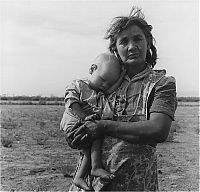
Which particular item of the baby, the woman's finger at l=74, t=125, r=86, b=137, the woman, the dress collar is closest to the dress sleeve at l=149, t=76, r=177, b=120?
the woman

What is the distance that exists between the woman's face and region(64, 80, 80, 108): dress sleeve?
354 mm

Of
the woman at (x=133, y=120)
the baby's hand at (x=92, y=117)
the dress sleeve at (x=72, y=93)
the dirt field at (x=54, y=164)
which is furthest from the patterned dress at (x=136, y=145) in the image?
the dirt field at (x=54, y=164)

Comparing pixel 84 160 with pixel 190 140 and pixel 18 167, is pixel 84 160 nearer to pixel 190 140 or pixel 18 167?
pixel 18 167

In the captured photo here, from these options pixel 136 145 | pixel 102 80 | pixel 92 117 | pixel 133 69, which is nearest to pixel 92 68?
pixel 102 80

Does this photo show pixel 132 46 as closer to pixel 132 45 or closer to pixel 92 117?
pixel 132 45

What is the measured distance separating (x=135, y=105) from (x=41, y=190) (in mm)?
5609

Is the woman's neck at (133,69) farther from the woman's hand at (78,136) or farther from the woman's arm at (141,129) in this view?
the woman's hand at (78,136)

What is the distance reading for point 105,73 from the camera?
2.46m

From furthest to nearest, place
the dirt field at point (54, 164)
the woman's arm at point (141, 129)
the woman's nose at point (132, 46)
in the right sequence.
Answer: the dirt field at point (54, 164)
the woman's nose at point (132, 46)
the woman's arm at point (141, 129)

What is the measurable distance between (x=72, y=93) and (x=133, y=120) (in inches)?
17.1

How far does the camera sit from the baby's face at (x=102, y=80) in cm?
247

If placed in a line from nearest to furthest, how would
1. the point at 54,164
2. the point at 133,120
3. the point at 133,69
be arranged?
the point at 133,120
the point at 133,69
the point at 54,164

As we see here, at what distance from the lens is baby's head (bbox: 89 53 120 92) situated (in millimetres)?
2475

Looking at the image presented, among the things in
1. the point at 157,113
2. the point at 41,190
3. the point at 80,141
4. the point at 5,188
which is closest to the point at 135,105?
the point at 157,113
